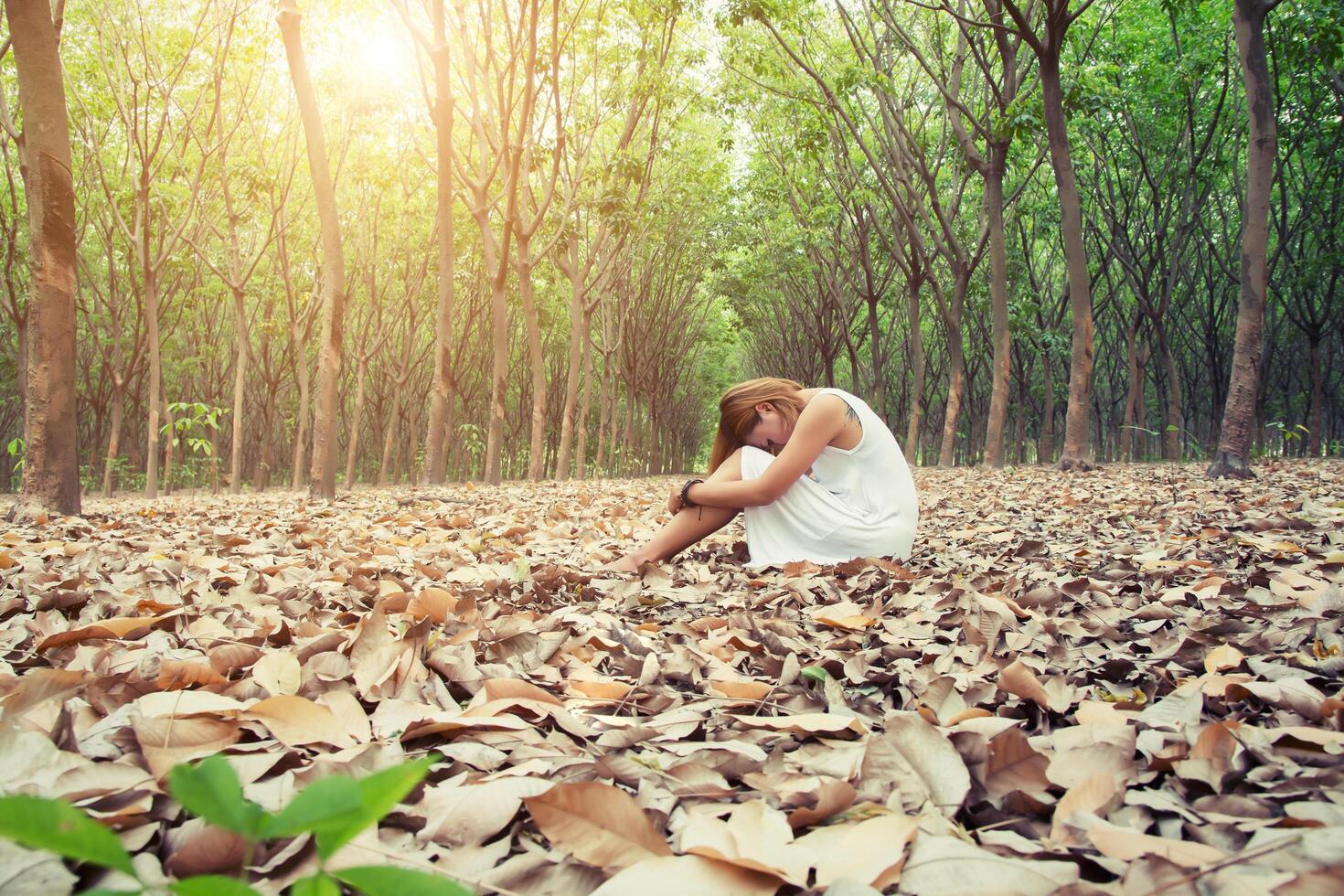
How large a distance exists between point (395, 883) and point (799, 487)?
297cm

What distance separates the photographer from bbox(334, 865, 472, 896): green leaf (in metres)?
0.51

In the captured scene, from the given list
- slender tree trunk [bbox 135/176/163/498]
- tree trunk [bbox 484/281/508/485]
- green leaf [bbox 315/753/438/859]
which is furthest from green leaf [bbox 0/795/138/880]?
slender tree trunk [bbox 135/176/163/498]

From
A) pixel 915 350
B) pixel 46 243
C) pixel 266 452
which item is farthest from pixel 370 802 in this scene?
pixel 266 452

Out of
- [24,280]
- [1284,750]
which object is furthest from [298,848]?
[24,280]

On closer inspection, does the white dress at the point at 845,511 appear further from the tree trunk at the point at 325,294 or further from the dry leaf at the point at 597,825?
the tree trunk at the point at 325,294

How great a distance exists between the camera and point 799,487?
3.40m

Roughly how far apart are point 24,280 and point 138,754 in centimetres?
1731

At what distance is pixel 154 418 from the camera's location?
36.7 feet

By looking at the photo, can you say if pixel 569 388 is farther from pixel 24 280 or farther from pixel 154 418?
pixel 24 280

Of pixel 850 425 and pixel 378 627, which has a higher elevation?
pixel 850 425

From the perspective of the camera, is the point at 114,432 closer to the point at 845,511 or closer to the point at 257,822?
the point at 845,511

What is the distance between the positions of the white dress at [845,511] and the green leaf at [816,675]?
161cm

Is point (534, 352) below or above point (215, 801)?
above

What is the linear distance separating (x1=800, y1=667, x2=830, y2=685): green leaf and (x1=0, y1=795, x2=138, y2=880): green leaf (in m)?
1.35
